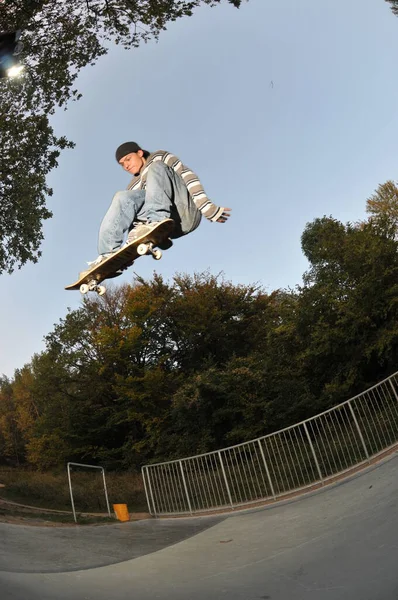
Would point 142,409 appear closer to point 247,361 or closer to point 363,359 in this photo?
point 247,361

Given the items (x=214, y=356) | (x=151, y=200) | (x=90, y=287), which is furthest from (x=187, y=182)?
(x=214, y=356)

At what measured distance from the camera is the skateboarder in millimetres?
2227

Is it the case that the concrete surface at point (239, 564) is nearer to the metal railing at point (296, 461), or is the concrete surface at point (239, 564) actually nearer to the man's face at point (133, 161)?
the man's face at point (133, 161)

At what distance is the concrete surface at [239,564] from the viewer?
5.63ft

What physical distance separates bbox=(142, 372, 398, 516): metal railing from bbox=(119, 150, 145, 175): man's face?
7212mm

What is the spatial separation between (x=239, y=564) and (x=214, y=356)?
19262mm

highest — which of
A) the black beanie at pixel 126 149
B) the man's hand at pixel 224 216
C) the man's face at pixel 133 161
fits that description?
the black beanie at pixel 126 149

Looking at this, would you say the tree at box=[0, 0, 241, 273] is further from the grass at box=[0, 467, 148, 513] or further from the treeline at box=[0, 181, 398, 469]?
the treeline at box=[0, 181, 398, 469]

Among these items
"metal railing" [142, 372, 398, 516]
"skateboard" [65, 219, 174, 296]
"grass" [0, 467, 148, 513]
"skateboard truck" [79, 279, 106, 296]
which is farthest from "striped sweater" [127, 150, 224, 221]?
"grass" [0, 467, 148, 513]

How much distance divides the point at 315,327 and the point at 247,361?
3.82 m

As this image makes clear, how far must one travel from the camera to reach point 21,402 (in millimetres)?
36656

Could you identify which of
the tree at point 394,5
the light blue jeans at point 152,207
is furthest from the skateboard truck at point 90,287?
the tree at point 394,5

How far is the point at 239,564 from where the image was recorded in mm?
2203

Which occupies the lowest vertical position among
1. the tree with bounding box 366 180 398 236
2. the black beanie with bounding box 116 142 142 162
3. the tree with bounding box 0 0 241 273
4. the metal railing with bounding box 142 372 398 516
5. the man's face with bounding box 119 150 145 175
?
the metal railing with bounding box 142 372 398 516
